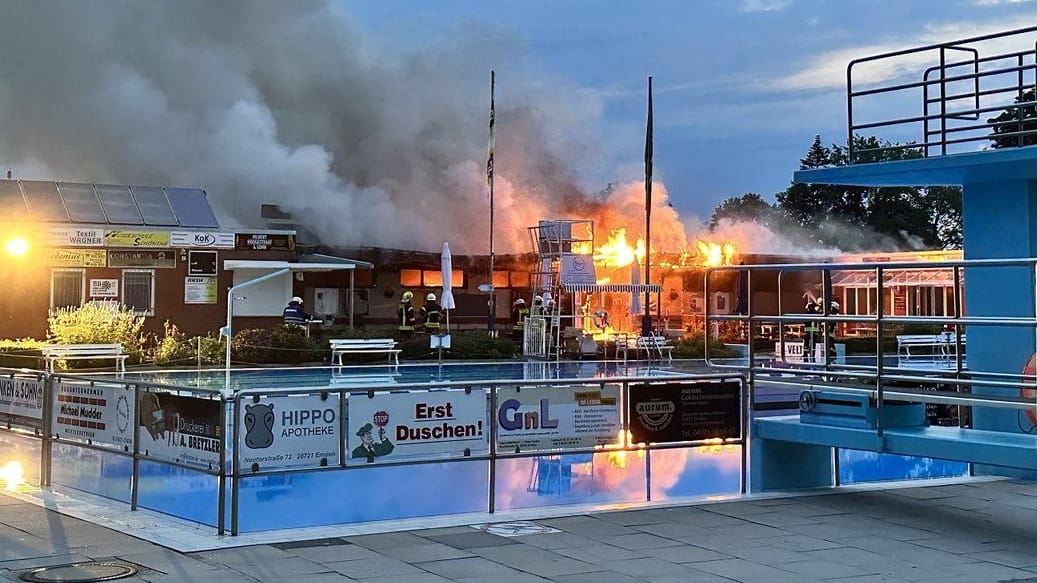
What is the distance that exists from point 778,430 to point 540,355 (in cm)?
2100

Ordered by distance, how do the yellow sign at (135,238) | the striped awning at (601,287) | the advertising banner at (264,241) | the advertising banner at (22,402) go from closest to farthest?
the advertising banner at (22,402)
the yellow sign at (135,238)
the striped awning at (601,287)
the advertising banner at (264,241)

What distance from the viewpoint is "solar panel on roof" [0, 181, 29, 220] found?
34688 mm

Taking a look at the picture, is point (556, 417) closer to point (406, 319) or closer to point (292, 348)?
point (292, 348)

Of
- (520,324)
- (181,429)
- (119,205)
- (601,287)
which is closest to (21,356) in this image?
(119,205)

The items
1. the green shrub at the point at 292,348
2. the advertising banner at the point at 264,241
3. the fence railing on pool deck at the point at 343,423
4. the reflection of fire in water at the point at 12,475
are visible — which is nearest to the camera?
the fence railing on pool deck at the point at 343,423

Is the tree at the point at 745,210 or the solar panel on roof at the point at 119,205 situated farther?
the tree at the point at 745,210

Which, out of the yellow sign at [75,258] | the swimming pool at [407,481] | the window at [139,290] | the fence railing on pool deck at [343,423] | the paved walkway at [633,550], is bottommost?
the swimming pool at [407,481]

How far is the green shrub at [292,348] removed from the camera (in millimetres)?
29375

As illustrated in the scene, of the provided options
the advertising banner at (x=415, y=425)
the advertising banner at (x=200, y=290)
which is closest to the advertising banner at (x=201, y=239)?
the advertising banner at (x=200, y=290)

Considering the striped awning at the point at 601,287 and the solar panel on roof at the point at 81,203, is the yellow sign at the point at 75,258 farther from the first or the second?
the striped awning at the point at 601,287

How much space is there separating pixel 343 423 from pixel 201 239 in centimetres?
2670

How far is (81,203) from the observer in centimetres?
3653

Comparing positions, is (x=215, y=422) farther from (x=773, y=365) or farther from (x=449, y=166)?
(x=449, y=166)

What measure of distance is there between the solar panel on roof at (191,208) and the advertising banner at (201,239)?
205 cm
